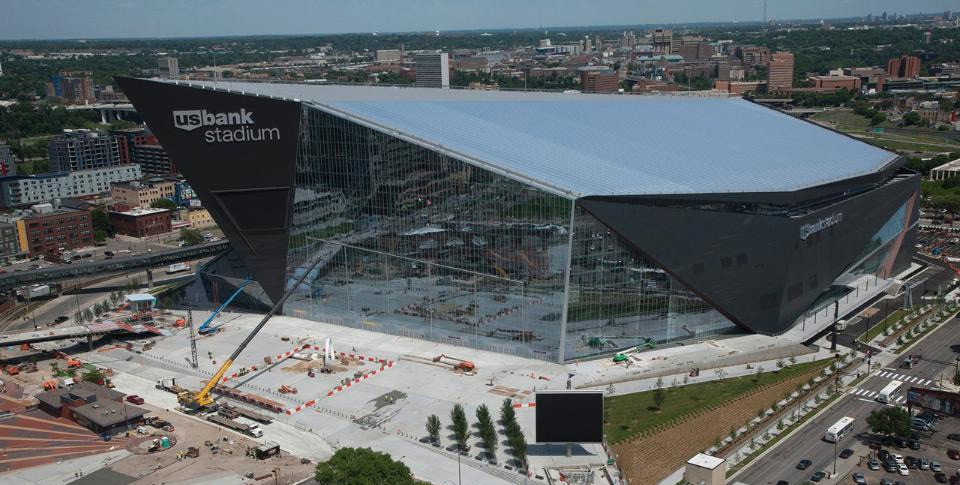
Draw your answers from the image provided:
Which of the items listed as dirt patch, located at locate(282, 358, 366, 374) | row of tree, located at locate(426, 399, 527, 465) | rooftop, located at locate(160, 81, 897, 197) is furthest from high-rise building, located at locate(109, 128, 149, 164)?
row of tree, located at locate(426, 399, 527, 465)

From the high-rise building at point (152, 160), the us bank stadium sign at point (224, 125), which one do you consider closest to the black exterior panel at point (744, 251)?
the us bank stadium sign at point (224, 125)

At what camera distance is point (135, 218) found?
128125 millimetres

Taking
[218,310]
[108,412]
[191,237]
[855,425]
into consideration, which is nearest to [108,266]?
[191,237]

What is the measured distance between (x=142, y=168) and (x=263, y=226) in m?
113

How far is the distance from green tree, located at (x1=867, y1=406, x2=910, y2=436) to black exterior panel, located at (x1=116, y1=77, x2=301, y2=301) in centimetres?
5066

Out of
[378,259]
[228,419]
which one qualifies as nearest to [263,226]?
[378,259]

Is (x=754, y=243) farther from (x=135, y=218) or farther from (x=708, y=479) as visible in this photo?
(x=135, y=218)

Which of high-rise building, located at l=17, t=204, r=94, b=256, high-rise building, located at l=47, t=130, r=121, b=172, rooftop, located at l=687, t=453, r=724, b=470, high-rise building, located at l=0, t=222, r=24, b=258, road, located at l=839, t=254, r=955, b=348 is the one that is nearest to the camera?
rooftop, located at l=687, t=453, r=724, b=470

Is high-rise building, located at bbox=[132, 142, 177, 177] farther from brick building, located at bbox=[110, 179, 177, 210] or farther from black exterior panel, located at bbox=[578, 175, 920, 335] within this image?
black exterior panel, located at bbox=[578, 175, 920, 335]

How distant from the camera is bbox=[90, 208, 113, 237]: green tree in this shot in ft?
424

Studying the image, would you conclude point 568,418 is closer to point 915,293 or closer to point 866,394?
point 866,394

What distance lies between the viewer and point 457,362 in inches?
2685

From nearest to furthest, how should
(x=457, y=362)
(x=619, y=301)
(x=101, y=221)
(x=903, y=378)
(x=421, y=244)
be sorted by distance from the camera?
(x=903, y=378)
(x=619, y=301)
(x=457, y=362)
(x=421, y=244)
(x=101, y=221)

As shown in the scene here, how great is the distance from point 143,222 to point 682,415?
314 feet
